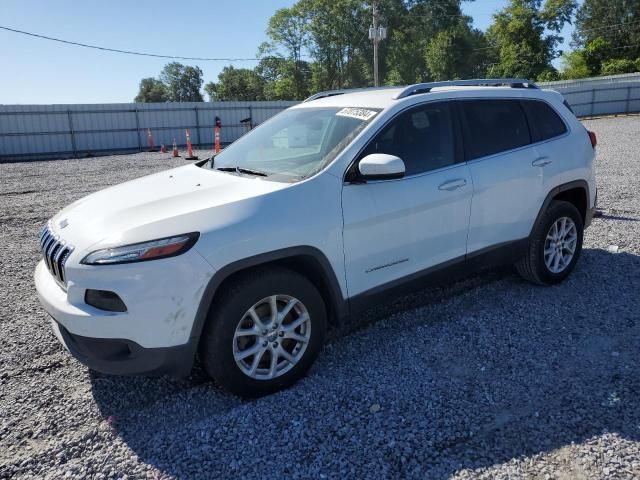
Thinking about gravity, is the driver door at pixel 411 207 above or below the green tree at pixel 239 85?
below

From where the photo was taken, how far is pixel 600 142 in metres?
17.2

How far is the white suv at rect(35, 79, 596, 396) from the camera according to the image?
2660mm

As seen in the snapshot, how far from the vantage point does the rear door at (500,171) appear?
12.9 feet

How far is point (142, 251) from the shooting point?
260 centimetres

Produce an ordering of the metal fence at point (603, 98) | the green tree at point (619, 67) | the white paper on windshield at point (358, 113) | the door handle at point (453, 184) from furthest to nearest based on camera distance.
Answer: the green tree at point (619, 67)
the metal fence at point (603, 98)
the door handle at point (453, 184)
the white paper on windshield at point (358, 113)

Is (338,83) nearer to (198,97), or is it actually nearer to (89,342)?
(198,97)

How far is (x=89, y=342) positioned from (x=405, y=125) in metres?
2.45

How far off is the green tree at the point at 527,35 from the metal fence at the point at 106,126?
111 feet

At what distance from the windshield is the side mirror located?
26 cm

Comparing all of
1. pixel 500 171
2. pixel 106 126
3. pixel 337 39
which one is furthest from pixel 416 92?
pixel 337 39

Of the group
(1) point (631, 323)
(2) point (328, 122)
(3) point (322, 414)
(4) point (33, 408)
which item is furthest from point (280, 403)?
(1) point (631, 323)

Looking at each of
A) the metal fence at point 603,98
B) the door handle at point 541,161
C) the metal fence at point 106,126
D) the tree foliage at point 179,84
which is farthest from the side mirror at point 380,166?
the tree foliage at point 179,84

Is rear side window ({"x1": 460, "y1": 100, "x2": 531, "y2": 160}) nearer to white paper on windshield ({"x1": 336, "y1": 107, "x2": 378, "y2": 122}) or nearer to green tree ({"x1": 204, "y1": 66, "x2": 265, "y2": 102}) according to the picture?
white paper on windshield ({"x1": 336, "y1": 107, "x2": 378, "y2": 122})

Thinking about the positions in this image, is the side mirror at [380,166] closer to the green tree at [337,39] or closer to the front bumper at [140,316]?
the front bumper at [140,316]
